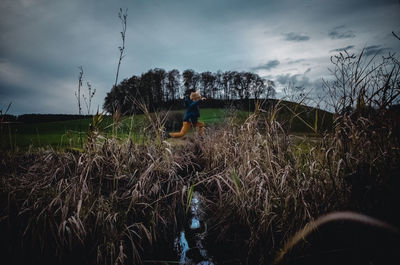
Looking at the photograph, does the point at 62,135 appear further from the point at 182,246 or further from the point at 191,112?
the point at 191,112

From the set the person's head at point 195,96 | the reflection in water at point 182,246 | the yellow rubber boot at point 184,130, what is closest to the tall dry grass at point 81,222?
the reflection in water at point 182,246

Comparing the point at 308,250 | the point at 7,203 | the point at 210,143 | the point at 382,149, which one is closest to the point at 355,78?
the point at 382,149

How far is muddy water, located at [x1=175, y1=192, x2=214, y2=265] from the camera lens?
1827mm

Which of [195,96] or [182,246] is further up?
[195,96]

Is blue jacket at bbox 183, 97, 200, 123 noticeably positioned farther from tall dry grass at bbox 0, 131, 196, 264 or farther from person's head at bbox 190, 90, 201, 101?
tall dry grass at bbox 0, 131, 196, 264

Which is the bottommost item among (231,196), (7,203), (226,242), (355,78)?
(226,242)

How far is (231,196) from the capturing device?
88.0 inches

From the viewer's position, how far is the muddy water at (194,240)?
1827 mm

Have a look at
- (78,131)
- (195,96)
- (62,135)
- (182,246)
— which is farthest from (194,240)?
(195,96)

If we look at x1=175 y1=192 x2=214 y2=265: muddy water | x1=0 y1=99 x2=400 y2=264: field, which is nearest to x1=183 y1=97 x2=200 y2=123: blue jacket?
x1=175 y1=192 x2=214 y2=265: muddy water

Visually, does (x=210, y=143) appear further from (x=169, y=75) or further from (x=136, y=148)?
(x=169, y=75)

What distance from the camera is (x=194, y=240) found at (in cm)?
210

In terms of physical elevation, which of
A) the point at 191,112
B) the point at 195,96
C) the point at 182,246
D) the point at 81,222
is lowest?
the point at 182,246

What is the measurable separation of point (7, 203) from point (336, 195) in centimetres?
307
